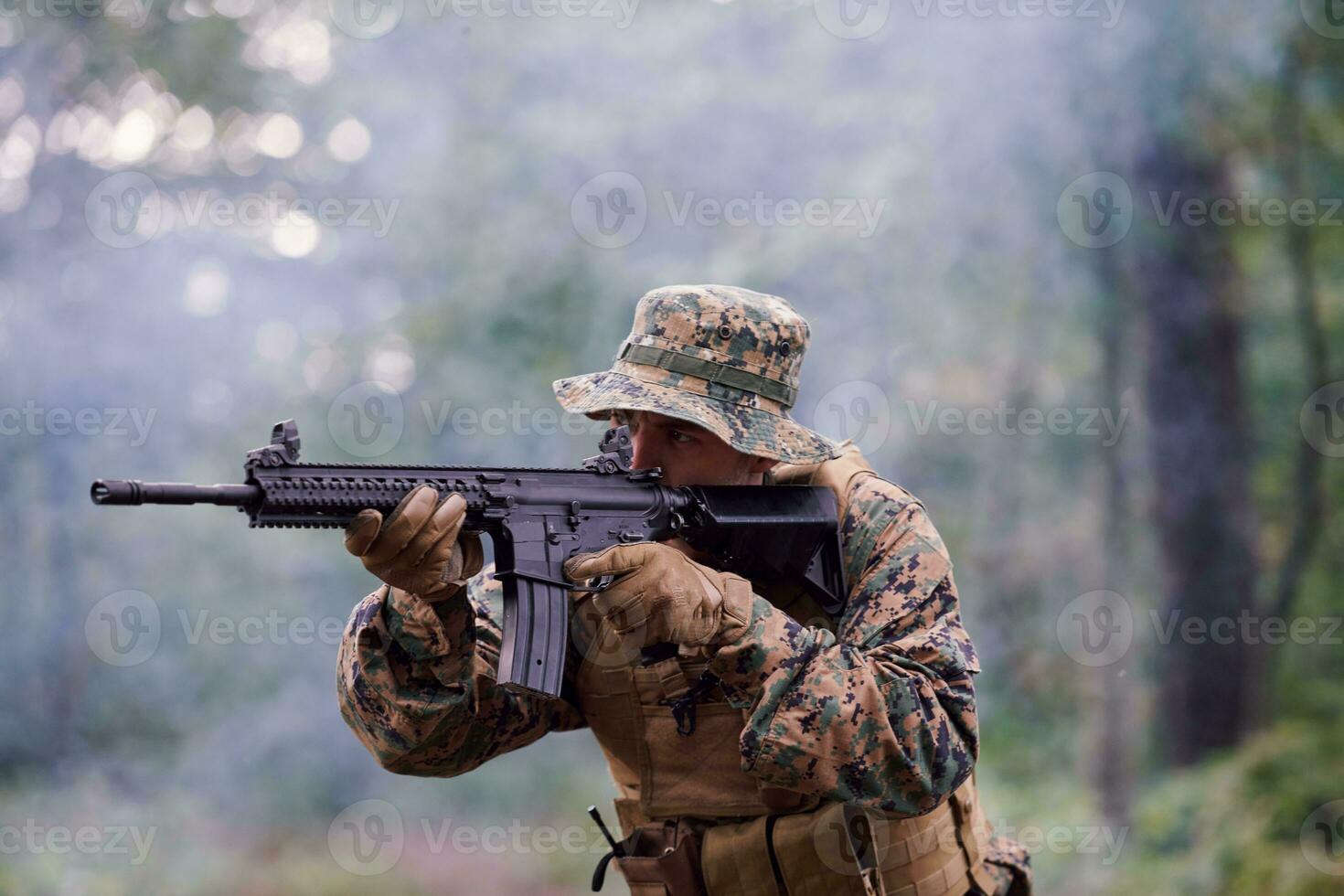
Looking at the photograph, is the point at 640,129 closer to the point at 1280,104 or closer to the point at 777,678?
the point at 1280,104

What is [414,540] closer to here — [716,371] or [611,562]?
[611,562]

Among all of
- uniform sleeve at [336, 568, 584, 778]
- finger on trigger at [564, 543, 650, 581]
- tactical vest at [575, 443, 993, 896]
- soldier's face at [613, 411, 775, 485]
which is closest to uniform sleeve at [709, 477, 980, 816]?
tactical vest at [575, 443, 993, 896]

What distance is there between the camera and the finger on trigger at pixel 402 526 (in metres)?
2.84

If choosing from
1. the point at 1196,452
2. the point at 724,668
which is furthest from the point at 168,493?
the point at 1196,452

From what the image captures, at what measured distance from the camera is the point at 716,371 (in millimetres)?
3604

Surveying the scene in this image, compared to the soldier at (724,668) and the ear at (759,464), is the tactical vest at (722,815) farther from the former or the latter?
the ear at (759,464)

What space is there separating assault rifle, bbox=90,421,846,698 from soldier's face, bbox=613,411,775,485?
0.10 m

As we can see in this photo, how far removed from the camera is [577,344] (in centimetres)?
909

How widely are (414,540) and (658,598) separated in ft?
2.00

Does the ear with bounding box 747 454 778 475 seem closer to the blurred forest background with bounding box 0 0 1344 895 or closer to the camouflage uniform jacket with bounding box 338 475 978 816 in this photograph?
the camouflage uniform jacket with bounding box 338 475 978 816

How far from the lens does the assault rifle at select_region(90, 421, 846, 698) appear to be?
2.70 meters

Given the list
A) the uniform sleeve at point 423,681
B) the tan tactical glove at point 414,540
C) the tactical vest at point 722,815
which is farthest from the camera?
the tactical vest at point 722,815

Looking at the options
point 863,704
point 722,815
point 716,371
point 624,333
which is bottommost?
point 722,815

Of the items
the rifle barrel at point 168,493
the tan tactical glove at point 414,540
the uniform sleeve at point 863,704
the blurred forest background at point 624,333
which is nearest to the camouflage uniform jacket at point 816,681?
the uniform sleeve at point 863,704
